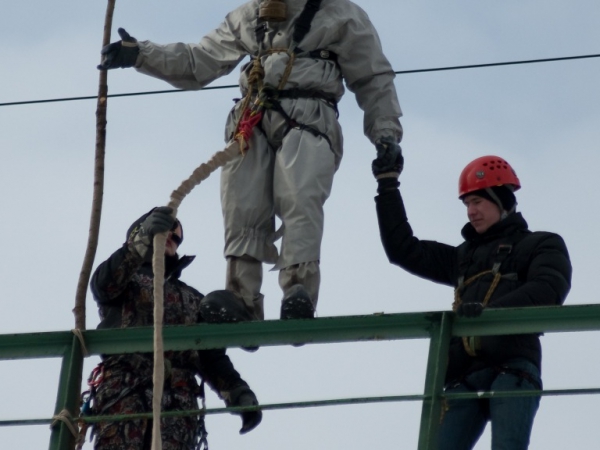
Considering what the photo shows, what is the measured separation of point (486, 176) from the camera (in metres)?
6.57

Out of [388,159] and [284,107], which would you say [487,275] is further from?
[284,107]

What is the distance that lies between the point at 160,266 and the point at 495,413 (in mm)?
1361

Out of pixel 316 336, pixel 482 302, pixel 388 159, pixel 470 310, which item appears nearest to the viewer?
pixel 470 310

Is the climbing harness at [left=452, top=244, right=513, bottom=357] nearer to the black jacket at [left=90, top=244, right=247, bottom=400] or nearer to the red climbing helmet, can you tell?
the red climbing helmet

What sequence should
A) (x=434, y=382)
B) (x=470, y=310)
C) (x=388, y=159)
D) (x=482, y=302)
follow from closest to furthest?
(x=434, y=382)
(x=470, y=310)
(x=482, y=302)
(x=388, y=159)

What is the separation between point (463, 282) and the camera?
20.8ft

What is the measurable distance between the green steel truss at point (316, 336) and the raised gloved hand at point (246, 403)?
1.79 feet

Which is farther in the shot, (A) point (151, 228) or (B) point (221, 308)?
(B) point (221, 308)

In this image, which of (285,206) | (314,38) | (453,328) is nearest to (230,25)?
(314,38)

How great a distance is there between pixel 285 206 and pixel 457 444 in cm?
128

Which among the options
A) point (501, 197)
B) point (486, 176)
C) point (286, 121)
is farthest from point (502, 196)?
point (286, 121)

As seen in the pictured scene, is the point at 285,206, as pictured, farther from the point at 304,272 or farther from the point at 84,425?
the point at 84,425

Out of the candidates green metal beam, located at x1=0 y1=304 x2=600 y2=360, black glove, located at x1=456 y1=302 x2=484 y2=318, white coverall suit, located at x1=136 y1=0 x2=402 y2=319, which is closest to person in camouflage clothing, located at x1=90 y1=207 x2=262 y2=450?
white coverall suit, located at x1=136 y1=0 x2=402 y2=319

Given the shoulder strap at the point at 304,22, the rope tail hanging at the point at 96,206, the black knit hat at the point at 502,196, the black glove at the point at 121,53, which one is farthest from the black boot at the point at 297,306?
the rope tail hanging at the point at 96,206
